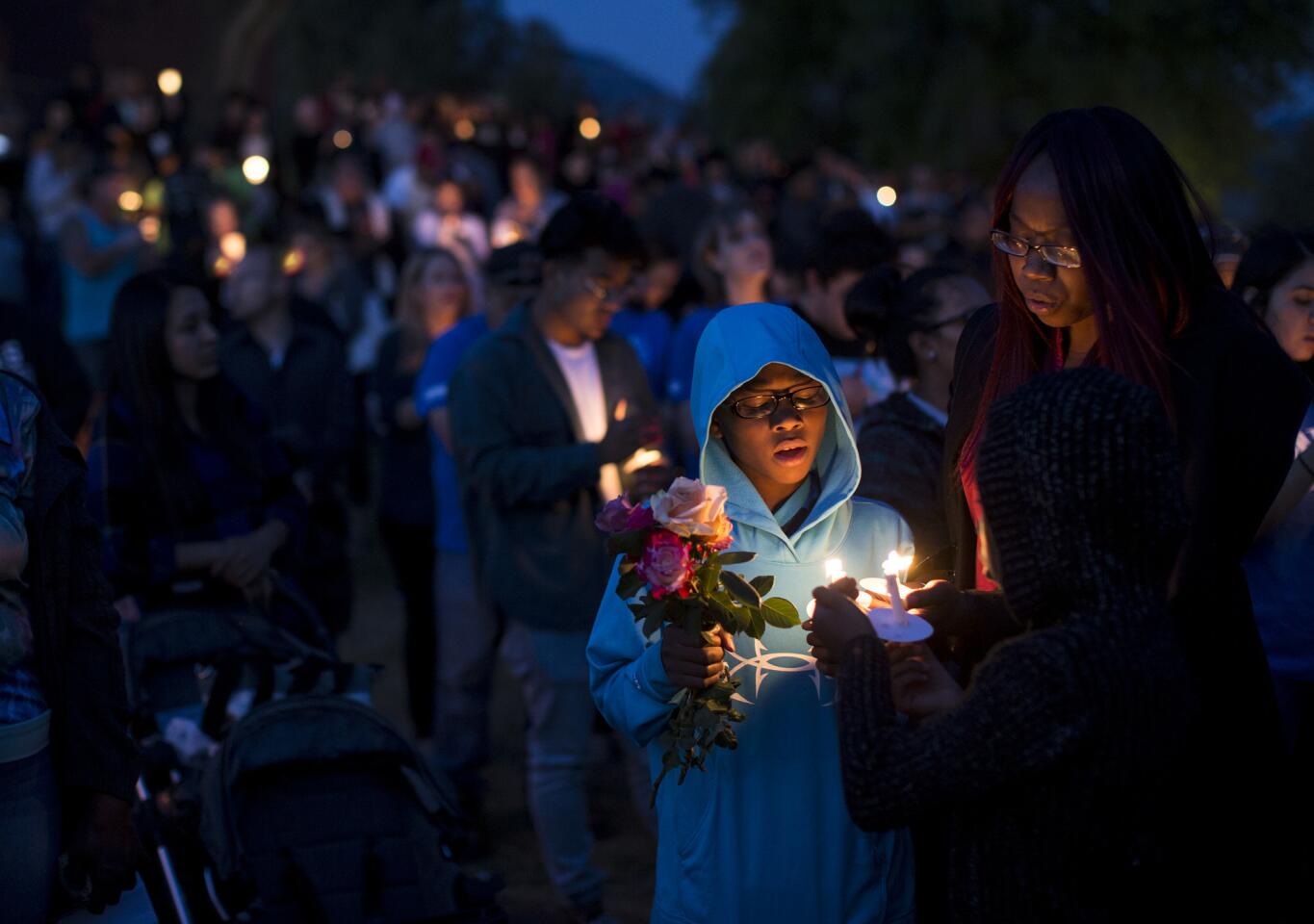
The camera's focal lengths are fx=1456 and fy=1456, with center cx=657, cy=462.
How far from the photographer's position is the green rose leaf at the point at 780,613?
2.86 m

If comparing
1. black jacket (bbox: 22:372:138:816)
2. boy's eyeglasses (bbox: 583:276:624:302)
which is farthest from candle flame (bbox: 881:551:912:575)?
boy's eyeglasses (bbox: 583:276:624:302)

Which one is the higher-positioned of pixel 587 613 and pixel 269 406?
pixel 269 406

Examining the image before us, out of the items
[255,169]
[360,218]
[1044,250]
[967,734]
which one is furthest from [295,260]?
[967,734]

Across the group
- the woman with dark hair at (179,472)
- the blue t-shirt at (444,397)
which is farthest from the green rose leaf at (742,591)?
the blue t-shirt at (444,397)

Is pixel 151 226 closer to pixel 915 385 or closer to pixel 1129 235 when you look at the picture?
pixel 915 385

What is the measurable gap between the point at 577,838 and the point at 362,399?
659cm

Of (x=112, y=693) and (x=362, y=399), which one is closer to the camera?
(x=112, y=693)

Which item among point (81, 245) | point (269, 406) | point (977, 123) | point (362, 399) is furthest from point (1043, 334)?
point (977, 123)

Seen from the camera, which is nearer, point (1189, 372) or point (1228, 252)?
point (1189, 372)

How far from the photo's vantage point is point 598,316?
5367 millimetres

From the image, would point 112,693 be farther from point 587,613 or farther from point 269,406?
point 269,406

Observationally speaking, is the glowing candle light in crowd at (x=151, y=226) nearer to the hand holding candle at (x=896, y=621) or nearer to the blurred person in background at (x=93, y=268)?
the blurred person in background at (x=93, y=268)

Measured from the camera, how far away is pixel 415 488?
701 cm

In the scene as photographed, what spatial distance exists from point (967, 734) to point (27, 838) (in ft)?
6.41
